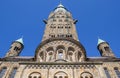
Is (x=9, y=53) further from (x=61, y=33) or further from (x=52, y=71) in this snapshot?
(x=52, y=71)

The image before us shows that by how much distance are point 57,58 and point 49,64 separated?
667 centimetres

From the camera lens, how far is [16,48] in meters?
43.7

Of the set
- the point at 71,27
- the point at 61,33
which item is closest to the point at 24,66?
the point at 61,33

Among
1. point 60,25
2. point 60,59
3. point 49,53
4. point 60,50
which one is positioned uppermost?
point 60,25

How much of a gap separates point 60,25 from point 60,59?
1854cm

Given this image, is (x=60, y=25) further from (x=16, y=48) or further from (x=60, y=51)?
(x=60, y=51)

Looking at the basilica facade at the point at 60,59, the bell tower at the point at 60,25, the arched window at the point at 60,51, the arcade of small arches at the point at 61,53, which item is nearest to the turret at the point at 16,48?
the basilica facade at the point at 60,59

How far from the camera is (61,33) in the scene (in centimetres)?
4797

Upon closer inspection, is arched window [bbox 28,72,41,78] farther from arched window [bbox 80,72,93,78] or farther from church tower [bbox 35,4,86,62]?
church tower [bbox 35,4,86,62]

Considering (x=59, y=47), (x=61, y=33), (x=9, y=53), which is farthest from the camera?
(x=61, y=33)

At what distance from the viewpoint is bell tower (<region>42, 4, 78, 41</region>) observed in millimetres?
46875

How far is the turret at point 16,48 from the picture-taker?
41.8 meters

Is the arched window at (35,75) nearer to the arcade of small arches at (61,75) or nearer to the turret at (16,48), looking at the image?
the arcade of small arches at (61,75)

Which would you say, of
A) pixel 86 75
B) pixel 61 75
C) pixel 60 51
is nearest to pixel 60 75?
pixel 61 75
